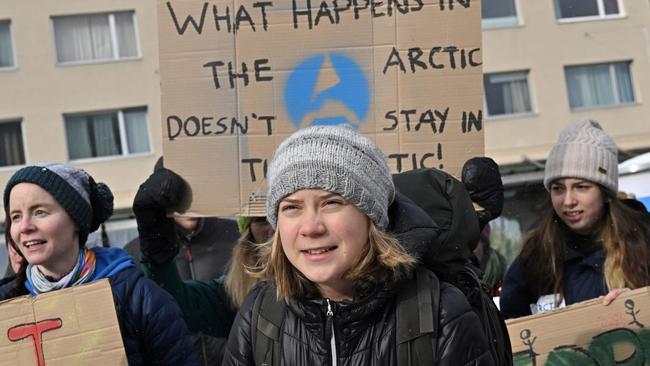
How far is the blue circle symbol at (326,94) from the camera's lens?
3.84m

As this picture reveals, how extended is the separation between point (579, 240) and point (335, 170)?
1861mm

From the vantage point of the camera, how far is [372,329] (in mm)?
2684

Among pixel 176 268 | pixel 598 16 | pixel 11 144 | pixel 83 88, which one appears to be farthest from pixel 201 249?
pixel 598 16

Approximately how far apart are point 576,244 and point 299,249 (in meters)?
1.89

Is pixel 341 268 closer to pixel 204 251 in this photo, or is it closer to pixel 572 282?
pixel 572 282

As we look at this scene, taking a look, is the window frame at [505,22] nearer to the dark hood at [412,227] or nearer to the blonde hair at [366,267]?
the dark hood at [412,227]

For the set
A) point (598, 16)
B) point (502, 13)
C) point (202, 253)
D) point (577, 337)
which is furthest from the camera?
point (598, 16)

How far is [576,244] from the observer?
4.25 metres

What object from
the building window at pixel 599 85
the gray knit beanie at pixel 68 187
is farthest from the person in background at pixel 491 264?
the building window at pixel 599 85

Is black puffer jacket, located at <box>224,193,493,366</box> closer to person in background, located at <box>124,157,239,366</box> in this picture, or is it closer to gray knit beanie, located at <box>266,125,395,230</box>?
gray knit beanie, located at <box>266,125,395,230</box>

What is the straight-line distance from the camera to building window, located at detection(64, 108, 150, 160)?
840 inches

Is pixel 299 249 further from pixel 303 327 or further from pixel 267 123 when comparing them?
pixel 267 123

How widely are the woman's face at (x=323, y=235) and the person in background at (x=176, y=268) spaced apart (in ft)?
2.99

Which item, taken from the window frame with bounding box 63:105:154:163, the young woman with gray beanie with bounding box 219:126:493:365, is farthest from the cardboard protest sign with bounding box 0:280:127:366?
the window frame with bounding box 63:105:154:163
